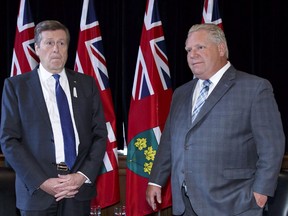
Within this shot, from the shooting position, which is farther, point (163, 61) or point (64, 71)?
point (163, 61)

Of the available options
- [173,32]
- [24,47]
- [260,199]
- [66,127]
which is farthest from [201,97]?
[173,32]

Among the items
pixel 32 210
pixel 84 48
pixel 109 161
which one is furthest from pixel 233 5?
pixel 32 210

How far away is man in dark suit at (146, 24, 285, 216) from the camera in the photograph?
240 cm

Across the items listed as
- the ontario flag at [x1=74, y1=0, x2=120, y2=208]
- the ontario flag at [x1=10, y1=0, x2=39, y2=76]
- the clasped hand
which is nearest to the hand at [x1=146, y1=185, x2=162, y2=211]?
the clasped hand

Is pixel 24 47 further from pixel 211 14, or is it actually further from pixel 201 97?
pixel 201 97

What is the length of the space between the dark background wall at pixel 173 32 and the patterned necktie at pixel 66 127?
2.12 meters

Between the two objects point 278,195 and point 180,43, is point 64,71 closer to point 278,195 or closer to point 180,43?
point 278,195

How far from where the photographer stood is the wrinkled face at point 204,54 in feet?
8.48

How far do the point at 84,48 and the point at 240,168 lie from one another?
218cm

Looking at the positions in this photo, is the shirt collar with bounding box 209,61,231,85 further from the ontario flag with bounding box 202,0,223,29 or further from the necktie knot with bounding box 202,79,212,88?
the ontario flag with bounding box 202,0,223,29

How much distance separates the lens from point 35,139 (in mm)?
2602

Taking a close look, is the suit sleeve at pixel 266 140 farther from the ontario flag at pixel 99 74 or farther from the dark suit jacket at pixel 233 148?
the ontario flag at pixel 99 74

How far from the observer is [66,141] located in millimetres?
2604

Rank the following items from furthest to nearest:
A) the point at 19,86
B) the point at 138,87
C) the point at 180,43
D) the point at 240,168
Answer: the point at 180,43 → the point at 138,87 → the point at 19,86 → the point at 240,168
